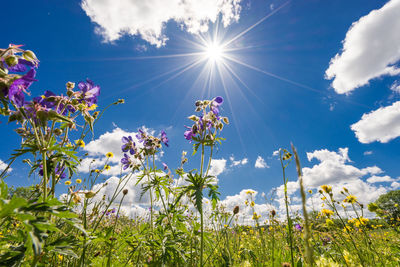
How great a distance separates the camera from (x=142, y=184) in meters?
3.77

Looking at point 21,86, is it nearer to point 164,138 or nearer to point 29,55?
point 29,55

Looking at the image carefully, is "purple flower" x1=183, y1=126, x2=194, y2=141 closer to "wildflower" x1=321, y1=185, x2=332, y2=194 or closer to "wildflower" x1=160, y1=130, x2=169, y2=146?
"wildflower" x1=160, y1=130, x2=169, y2=146

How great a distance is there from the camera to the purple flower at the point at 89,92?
85.6 inches

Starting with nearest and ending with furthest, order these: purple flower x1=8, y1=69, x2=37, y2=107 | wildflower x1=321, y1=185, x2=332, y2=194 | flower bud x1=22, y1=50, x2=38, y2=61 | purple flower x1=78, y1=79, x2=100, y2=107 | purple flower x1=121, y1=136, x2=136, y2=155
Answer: purple flower x1=8, y1=69, x2=37, y2=107
flower bud x1=22, y1=50, x2=38, y2=61
purple flower x1=78, y1=79, x2=100, y2=107
wildflower x1=321, y1=185, x2=332, y2=194
purple flower x1=121, y1=136, x2=136, y2=155

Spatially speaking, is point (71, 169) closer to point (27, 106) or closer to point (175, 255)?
point (27, 106)

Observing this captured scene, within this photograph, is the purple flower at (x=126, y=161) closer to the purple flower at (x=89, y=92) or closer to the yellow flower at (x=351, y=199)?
the purple flower at (x=89, y=92)

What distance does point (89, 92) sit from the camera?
2.21m

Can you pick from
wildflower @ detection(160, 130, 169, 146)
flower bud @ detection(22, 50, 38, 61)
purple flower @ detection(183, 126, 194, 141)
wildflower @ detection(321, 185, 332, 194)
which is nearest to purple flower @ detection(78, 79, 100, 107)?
flower bud @ detection(22, 50, 38, 61)

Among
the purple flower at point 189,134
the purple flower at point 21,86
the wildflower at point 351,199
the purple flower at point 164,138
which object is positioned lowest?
the wildflower at point 351,199

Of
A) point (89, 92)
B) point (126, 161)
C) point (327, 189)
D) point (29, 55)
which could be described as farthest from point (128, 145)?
point (327, 189)

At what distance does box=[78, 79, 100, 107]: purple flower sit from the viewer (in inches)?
85.6

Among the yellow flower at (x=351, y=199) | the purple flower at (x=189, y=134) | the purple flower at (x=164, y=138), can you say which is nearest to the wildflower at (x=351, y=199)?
the yellow flower at (x=351, y=199)

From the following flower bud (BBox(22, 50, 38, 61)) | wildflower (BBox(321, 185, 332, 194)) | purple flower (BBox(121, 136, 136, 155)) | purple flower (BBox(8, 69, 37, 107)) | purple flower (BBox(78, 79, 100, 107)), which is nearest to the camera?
purple flower (BBox(8, 69, 37, 107))

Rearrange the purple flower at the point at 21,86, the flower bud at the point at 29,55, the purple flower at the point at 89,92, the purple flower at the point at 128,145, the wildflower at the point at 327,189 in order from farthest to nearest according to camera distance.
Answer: the purple flower at the point at 128,145 < the wildflower at the point at 327,189 < the purple flower at the point at 89,92 < the flower bud at the point at 29,55 < the purple flower at the point at 21,86
